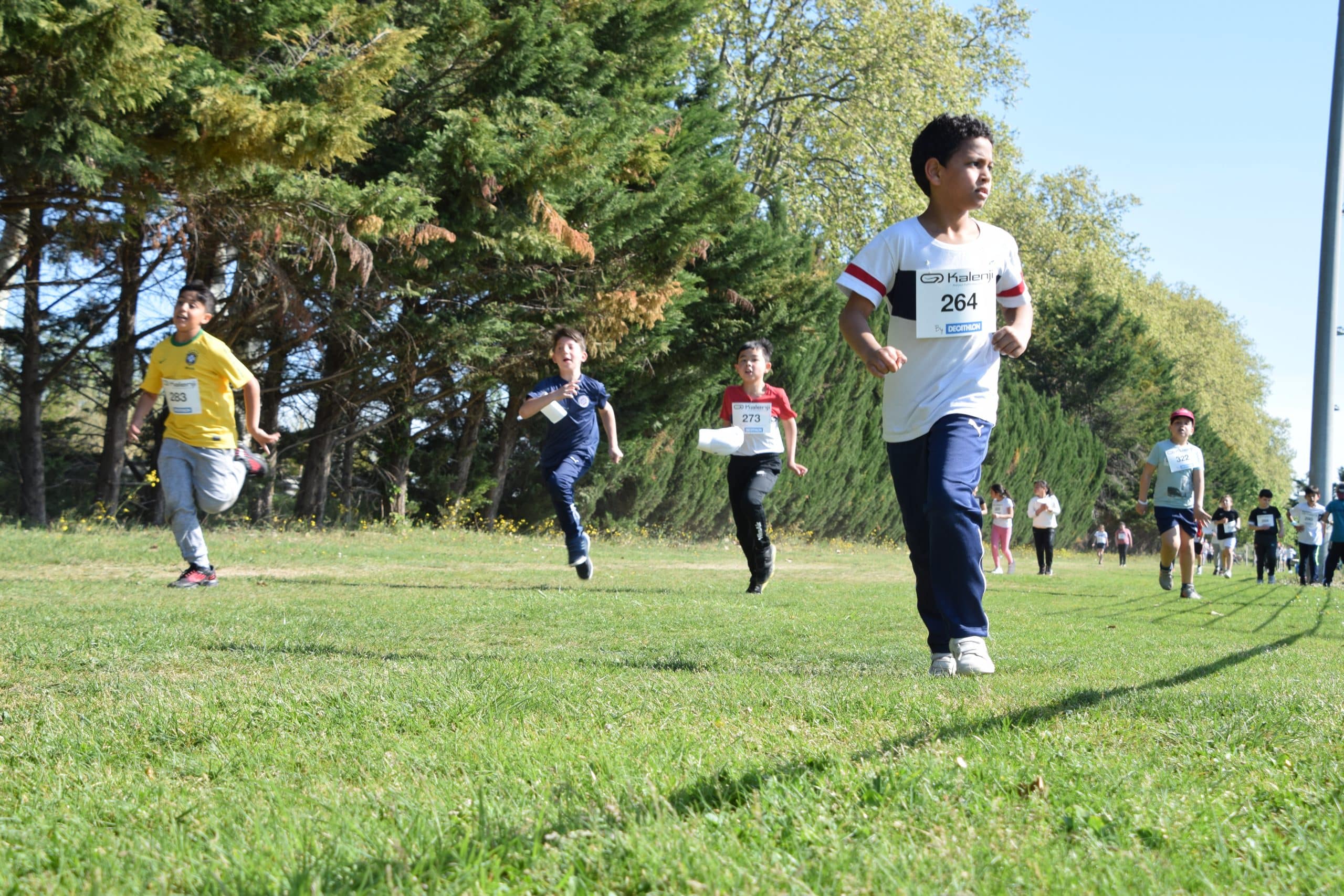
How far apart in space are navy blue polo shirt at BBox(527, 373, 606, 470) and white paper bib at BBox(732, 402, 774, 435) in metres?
1.11

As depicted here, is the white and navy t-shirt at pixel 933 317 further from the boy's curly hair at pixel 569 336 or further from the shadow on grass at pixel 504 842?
the boy's curly hair at pixel 569 336

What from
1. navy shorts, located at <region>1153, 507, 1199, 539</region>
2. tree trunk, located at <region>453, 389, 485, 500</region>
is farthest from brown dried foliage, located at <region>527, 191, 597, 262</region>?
navy shorts, located at <region>1153, 507, 1199, 539</region>

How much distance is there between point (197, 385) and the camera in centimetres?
838

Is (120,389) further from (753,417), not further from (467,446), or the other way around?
(753,417)

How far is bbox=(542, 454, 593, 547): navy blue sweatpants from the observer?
9641mm

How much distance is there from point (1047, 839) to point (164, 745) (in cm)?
233

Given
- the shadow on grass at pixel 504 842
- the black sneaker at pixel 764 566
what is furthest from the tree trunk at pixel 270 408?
the shadow on grass at pixel 504 842

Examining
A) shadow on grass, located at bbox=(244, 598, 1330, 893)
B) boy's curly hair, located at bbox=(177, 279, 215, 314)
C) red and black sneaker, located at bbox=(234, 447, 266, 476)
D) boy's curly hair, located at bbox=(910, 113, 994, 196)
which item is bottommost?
shadow on grass, located at bbox=(244, 598, 1330, 893)

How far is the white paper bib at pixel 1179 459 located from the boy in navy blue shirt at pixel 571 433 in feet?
19.2

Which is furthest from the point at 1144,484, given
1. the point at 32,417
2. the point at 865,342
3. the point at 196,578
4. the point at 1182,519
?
the point at 32,417

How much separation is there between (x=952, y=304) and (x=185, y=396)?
5717 mm

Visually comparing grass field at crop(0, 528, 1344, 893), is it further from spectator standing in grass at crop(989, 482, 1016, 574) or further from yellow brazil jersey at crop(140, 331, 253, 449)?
spectator standing in grass at crop(989, 482, 1016, 574)

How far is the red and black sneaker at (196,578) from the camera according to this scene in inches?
328

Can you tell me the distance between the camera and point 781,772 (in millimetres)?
2818
